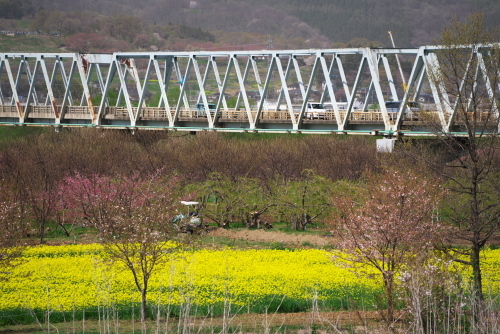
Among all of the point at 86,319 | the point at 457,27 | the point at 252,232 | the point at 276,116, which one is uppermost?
the point at 276,116

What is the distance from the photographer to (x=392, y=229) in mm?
23312

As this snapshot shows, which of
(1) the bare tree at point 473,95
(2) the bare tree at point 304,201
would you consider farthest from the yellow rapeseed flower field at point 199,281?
(2) the bare tree at point 304,201

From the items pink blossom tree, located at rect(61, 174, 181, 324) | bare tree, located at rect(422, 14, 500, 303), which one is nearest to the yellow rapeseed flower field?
pink blossom tree, located at rect(61, 174, 181, 324)

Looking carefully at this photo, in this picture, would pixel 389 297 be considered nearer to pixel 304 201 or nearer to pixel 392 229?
pixel 392 229

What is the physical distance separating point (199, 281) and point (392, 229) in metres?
8.30

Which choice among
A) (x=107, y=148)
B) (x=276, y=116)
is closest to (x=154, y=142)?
(x=107, y=148)

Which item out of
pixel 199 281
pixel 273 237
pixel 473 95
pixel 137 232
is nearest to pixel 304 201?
pixel 273 237

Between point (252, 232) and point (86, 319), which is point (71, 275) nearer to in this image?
point (86, 319)

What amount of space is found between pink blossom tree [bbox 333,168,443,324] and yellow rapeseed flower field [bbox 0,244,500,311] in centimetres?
120

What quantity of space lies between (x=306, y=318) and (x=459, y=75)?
9315mm

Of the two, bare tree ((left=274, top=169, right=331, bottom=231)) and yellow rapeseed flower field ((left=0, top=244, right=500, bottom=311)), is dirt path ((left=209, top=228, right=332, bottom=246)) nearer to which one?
bare tree ((left=274, top=169, right=331, bottom=231))

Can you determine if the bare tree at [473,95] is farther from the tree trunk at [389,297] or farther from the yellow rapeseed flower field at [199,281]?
the tree trunk at [389,297]

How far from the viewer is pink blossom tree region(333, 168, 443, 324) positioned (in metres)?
22.5

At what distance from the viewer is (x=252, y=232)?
42500mm
